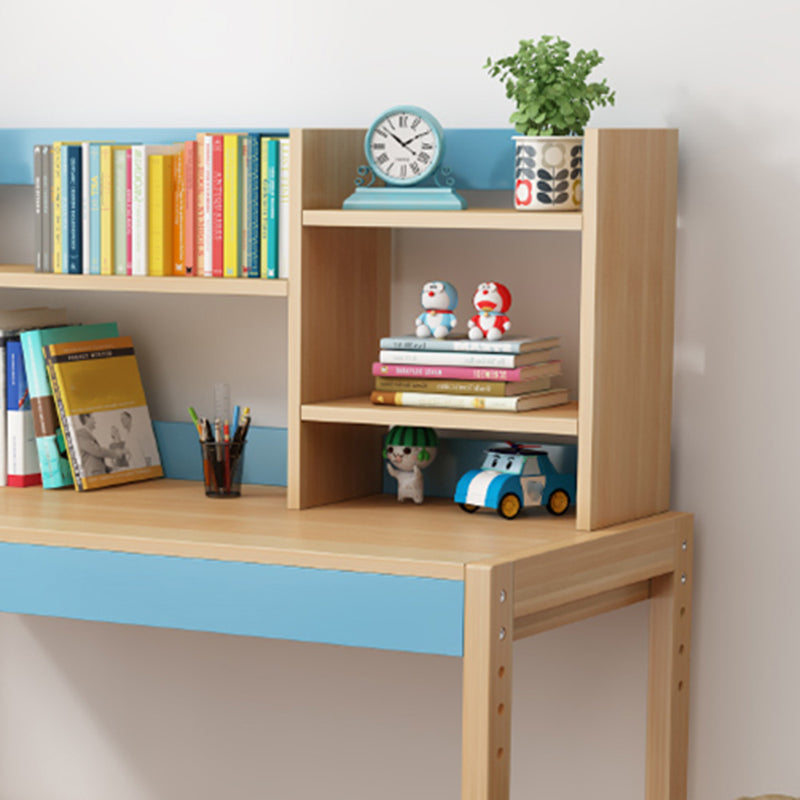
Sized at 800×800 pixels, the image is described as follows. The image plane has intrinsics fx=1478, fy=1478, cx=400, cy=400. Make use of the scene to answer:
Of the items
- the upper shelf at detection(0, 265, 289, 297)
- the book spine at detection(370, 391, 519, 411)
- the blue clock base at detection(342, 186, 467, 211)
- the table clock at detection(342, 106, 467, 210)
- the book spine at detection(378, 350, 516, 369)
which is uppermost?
the table clock at detection(342, 106, 467, 210)

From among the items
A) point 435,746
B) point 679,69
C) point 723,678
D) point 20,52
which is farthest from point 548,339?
point 20,52

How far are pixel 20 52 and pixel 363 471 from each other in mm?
997

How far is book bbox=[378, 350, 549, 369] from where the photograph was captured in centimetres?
203

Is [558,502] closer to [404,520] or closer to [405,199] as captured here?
[404,520]

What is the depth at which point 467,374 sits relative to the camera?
2.05 m

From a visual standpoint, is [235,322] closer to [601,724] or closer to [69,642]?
[69,642]

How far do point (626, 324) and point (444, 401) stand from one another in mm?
272

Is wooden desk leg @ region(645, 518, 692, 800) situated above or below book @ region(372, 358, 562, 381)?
below

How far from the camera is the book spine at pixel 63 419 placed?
2297 mm

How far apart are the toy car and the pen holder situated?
1.14ft

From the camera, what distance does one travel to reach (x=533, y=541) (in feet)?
6.27

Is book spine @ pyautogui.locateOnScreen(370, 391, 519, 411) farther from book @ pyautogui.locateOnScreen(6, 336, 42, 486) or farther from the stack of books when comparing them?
book @ pyautogui.locateOnScreen(6, 336, 42, 486)

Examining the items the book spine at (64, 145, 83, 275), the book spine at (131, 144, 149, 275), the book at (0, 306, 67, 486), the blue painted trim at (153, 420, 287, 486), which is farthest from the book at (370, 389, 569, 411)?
the book at (0, 306, 67, 486)

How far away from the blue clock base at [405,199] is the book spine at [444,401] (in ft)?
0.85
